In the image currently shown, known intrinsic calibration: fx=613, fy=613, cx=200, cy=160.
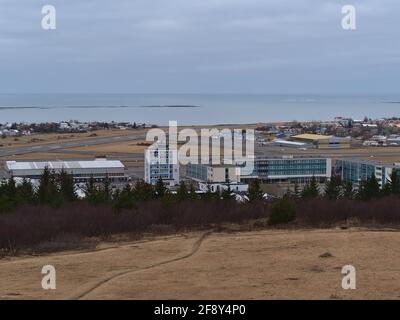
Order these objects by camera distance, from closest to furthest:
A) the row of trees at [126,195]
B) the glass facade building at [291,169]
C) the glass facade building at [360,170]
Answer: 1. the row of trees at [126,195]
2. the glass facade building at [360,170]
3. the glass facade building at [291,169]

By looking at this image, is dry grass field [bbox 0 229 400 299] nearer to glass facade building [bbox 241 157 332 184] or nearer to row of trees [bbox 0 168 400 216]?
row of trees [bbox 0 168 400 216]

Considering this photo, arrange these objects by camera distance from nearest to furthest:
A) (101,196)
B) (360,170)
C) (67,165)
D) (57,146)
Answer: (101,196) < (360,170) < (67,165) < (57,146)

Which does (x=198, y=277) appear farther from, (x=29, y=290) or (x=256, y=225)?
(x=256, y=225)

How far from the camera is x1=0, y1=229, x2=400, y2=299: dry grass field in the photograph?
6.93 meters

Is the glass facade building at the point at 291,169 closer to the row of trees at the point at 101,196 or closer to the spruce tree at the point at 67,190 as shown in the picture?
the row of trees at the point at 101,196

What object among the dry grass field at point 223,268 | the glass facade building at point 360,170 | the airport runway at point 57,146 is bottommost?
the dry grass field at point 223,268

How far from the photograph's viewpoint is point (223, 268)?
8.44 metres

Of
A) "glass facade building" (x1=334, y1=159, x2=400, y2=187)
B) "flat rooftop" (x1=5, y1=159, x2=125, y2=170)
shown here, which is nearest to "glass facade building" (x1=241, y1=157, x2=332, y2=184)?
"glass facade building" (x1=334, y1=159, x2=400, y2=187)

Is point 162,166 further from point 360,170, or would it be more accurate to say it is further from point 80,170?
point 360,170

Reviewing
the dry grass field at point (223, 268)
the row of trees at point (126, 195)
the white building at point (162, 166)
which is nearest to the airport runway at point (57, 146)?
the white building at point (162, 166)

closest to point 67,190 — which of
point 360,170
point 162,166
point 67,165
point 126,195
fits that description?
point 126,195

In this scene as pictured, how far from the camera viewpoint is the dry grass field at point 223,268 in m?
6.93

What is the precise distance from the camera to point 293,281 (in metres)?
7.48
